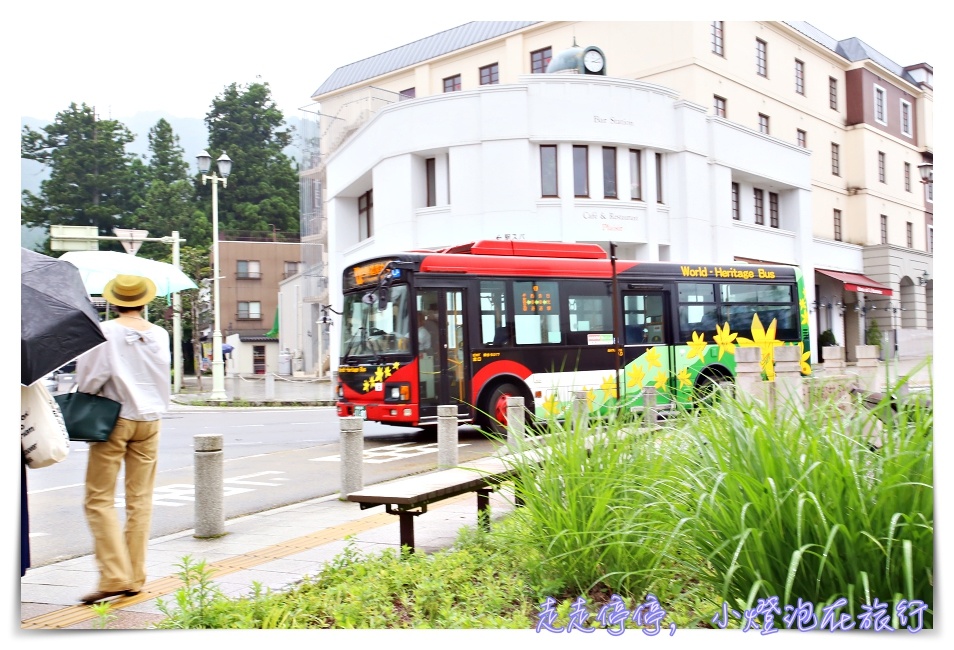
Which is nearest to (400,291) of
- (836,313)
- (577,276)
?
(577,276)

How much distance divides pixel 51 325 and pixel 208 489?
2087mm

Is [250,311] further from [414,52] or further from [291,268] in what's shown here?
[414,52]

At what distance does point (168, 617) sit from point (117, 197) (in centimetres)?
293

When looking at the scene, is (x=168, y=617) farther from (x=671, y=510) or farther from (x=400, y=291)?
(x=400, y=291)

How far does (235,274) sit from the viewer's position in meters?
6.19

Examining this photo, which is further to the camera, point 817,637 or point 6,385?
point 6,385

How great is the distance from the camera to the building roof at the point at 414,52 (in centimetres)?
655

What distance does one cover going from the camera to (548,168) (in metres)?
9.14

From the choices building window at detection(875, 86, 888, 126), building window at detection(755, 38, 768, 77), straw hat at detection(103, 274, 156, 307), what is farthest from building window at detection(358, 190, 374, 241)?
building window at detection(875, 86, 888, 126)

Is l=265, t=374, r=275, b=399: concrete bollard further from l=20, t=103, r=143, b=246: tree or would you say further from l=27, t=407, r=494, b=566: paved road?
l=20, t=103, r=143, b=246: tree

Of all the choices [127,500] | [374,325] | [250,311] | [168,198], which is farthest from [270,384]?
[127,500]

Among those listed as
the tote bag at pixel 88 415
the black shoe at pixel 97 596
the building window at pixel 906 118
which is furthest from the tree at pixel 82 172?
the building window at pixel 906 118

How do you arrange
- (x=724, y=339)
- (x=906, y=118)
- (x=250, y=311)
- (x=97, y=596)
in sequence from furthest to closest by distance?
1. (x=724, y=339)
2. (x=250, y=311)
3. (x=906, y=118)
4. (x=97, y=596)

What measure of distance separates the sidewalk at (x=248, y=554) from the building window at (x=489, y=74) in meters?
4.74
